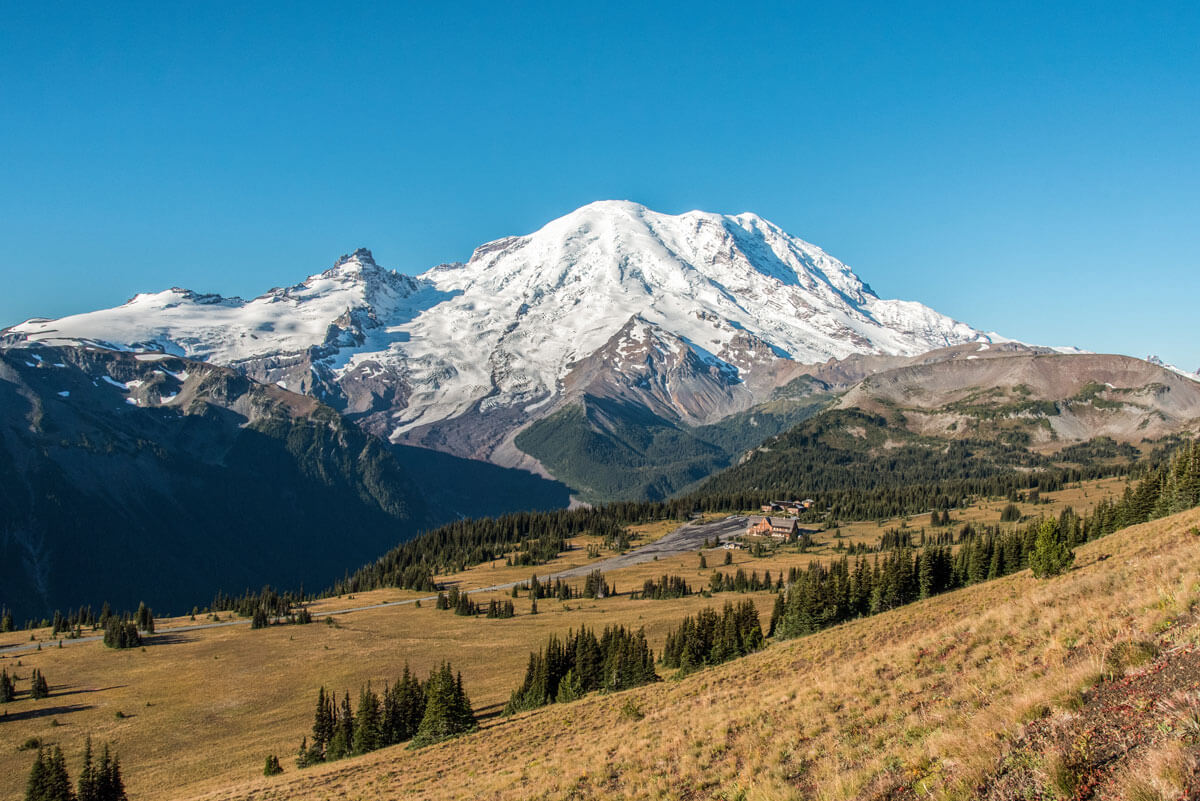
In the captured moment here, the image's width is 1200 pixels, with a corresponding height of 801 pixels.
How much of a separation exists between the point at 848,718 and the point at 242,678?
87.6 meters

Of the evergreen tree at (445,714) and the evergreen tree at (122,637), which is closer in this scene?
the evergreen tree at (445,714)

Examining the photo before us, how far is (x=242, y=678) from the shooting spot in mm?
90562

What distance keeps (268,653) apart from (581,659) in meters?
58.2

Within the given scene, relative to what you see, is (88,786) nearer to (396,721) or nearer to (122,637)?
(396,721)

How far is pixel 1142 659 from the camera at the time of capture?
16812 millimetres

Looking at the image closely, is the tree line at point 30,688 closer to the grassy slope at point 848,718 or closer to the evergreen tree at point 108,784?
the evergreen tree at point 108,784

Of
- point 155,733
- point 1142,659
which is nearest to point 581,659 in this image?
point 155,733

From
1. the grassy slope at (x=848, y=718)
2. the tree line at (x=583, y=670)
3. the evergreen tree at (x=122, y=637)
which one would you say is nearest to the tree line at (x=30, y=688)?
the evergreen tree at (x=122, y=637)

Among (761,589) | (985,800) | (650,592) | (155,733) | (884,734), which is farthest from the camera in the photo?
(650,592)

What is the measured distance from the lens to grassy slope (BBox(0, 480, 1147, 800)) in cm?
6112

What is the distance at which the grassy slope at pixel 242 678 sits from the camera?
6112cm

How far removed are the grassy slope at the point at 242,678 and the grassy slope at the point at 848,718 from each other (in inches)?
132

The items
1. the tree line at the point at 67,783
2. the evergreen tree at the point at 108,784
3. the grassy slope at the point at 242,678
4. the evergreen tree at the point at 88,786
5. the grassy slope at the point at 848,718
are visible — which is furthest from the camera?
the grassy slope at the point at 242,678

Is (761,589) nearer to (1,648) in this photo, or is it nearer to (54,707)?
(54,707)
